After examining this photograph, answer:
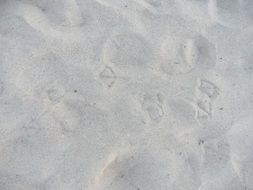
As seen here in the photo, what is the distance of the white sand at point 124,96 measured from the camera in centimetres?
169

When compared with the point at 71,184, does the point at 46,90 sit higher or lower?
higher

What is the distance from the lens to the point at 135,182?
5.55ft

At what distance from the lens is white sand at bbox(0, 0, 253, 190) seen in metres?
1.69

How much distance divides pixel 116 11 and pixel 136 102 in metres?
0.45

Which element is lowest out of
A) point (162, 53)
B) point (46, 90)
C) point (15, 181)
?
point (15, 181)

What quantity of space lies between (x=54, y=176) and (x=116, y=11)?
797mm

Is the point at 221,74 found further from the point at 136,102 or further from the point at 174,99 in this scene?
the point at 136,102

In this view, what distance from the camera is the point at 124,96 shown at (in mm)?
1815

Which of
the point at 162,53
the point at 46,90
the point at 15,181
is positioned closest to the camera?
the point at 15,181

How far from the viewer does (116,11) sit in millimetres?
1986

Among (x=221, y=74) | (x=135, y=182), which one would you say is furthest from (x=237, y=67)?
(x=135, y=182)

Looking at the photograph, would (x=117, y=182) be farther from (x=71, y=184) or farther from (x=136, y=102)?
(x=136, y=102)

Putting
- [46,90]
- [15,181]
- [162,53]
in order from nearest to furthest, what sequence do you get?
1. [15,181]
2. [46,90]
3. [162,53]

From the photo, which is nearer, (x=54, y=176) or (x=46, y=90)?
(x=54, y=176)
